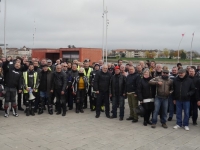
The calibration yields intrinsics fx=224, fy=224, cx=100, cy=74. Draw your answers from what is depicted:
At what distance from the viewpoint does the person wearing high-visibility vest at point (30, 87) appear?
7758mm

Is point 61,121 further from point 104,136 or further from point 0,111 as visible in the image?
point 0,111

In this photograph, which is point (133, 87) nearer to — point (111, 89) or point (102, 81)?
point (111, 89)

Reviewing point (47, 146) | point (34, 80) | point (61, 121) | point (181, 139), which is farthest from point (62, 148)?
point (34, 80)

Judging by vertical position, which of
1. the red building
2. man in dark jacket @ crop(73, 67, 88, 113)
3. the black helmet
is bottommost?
the black helmet

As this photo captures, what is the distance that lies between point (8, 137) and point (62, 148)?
5.17 feet

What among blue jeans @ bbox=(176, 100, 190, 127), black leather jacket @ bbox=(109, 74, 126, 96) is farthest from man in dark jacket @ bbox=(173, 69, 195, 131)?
black leather jacket @ bbox=(109, 74, 126, 96)

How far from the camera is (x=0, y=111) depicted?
8.19 m

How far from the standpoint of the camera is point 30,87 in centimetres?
780

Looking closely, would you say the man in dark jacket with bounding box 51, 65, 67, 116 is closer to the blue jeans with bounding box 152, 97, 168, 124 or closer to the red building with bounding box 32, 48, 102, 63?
the blue jeans with bounding box 152, 97, 168, 124

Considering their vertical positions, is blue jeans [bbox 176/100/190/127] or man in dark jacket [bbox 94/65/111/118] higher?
man in dark jacket [bbox 94/65/111/118]

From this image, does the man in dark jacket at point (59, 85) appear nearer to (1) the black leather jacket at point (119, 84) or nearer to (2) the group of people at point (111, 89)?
(2) the group of people at point (111, 89)

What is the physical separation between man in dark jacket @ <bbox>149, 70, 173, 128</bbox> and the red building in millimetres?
23049

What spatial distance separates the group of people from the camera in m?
6.55

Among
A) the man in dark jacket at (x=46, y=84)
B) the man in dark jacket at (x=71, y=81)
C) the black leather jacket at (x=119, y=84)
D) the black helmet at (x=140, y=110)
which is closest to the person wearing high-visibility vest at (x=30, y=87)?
the man in dark jacket at (x=46, y=84)
